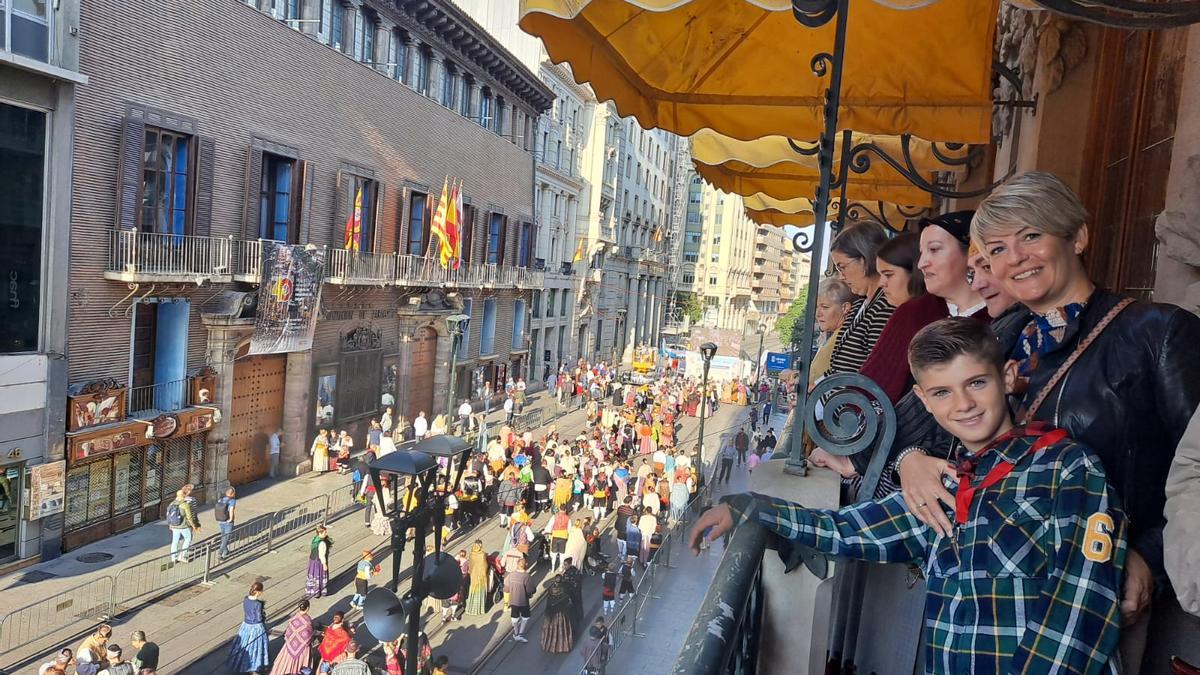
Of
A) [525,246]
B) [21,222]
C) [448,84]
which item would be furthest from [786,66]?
[525,246]

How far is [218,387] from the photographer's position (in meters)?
20.2

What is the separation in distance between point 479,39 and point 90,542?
22.8 m

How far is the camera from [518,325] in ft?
139

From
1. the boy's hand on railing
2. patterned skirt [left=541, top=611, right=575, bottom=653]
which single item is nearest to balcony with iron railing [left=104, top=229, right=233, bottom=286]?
patterned skirt [left=541, top=611, right=575, bottom=653]

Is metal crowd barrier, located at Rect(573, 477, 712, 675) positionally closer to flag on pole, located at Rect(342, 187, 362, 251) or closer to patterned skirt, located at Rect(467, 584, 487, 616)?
patterned skirt, located at Rect(467, 584, 487, 616)

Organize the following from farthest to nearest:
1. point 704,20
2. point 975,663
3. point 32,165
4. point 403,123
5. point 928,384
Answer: point 403,123
point 32,165
point 704,20
point 928,384
point 975,663

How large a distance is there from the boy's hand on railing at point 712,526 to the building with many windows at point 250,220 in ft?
56.4

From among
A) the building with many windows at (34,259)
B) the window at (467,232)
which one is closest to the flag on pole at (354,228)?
the window at (467,232)

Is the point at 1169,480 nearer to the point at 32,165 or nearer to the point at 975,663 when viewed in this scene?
the point at 975,663

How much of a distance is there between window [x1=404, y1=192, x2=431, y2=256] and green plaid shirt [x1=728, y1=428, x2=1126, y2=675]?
1141 inches

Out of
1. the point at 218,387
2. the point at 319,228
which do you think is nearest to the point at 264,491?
the point at 218,387

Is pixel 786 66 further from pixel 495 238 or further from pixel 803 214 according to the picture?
pixel 495 238

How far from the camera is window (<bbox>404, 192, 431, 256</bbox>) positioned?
29969 mm

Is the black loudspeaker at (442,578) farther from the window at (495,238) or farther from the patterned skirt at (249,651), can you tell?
the window at (495,238)
